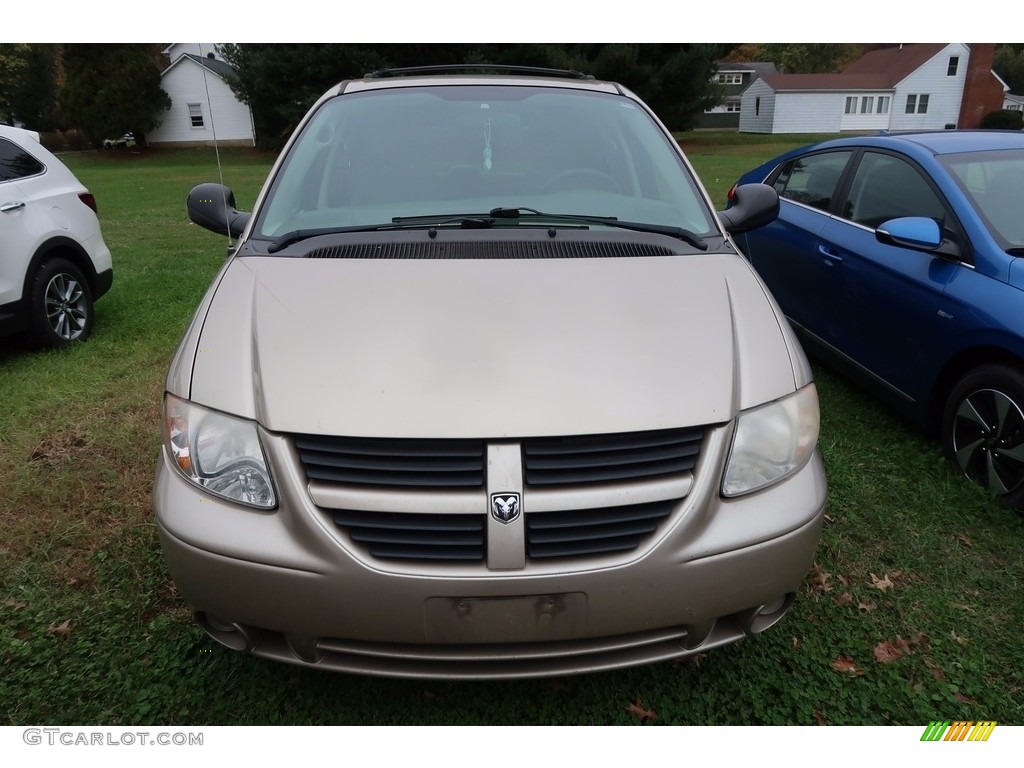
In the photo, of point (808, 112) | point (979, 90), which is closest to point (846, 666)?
point (808, 112)

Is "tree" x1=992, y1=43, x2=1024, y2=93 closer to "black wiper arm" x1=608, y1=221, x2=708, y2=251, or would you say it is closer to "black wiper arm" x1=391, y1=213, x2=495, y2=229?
"black wiper arm" x1=608, y1=221, x2=708, y2=251

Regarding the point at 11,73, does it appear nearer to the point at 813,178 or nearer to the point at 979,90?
the point at 813,178

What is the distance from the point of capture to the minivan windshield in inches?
115

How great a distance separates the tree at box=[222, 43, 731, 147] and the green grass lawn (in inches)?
998

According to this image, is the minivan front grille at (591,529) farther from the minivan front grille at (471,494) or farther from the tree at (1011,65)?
the tree at (1011,65)

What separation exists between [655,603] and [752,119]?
5985 centimetres

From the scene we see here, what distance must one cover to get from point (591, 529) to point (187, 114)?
47641 mm

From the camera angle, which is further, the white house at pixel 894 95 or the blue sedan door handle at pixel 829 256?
the white house at pixel 894 95

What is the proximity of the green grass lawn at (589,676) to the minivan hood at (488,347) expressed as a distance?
1.02m

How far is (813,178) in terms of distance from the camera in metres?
5.09

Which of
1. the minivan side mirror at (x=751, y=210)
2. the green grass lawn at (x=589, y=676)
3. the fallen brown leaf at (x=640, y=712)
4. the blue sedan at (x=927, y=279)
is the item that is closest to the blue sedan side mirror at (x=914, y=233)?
the blue sedan at (x=927, y=279)

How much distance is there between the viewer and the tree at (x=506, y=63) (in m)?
27.2

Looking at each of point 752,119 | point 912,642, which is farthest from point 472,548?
point 752,119

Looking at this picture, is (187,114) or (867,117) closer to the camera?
(187,114)
